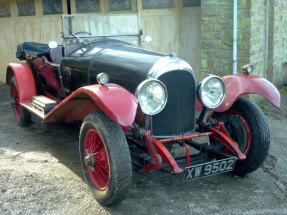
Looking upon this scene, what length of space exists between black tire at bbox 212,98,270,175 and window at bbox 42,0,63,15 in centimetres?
549

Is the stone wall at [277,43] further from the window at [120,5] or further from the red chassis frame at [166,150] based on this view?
the red chassis frame at [166,150]

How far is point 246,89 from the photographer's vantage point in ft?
12.0

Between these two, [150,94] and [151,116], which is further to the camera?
[151,116]

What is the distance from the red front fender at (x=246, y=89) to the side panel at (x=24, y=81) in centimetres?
276

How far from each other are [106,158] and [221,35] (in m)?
4.03

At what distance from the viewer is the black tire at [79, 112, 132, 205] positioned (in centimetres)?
292

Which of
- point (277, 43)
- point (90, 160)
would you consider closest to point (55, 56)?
point (90, 160)

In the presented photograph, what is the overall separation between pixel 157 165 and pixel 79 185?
3.16 ft

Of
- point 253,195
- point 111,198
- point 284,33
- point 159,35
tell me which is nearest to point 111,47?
point 111,198

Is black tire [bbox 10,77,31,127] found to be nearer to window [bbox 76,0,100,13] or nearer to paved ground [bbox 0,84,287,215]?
paved ground [bbox 0,84,287,215]

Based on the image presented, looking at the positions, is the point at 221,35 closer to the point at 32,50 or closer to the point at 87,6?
the point at 87,6

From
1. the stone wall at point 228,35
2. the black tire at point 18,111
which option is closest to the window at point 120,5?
the stone wall at point 228,35

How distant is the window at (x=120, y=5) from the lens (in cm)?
743

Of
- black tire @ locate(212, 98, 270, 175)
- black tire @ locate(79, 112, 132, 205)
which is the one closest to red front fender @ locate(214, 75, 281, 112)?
black tire @ locate(212, 98, 270, 175)
